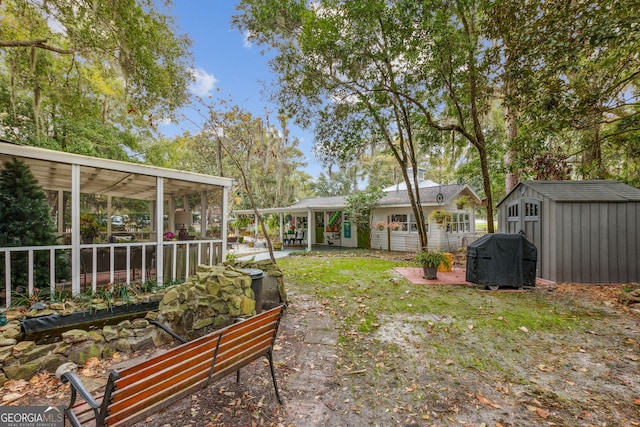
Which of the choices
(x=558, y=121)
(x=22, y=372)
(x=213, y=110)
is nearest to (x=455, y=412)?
(x=22, y=372)

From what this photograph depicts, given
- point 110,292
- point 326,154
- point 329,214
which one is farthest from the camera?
point 329,214

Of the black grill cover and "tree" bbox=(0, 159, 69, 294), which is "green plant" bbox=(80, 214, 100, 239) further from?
the black grill cover

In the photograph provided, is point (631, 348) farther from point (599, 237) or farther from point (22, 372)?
point (22, 372)

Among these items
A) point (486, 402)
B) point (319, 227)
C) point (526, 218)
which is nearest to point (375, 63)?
point (526, 218)

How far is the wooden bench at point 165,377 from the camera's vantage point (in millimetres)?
1509

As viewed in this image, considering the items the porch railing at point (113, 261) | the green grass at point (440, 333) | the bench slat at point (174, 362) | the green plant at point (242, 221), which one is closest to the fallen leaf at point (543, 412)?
the green grass at point (440, 333)

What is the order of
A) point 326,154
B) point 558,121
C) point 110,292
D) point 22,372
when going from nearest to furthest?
1. point 22,372
2. point 110,292
3. point 558,121
4. point 326,154

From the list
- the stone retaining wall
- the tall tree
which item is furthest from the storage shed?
the stone retaining wall

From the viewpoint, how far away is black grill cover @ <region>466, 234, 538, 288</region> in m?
6.14

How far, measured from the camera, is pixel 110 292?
426cm

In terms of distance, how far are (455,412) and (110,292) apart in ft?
16.0

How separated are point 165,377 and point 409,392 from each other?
2.16 m

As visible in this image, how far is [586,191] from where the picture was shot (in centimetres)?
673

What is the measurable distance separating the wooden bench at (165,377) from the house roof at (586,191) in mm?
7499
